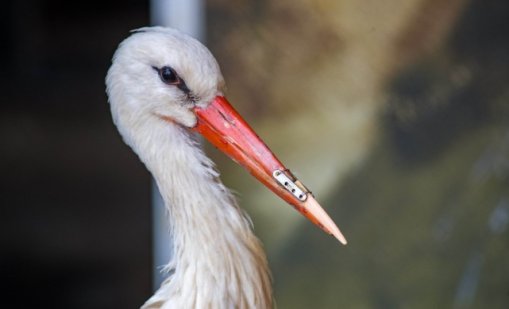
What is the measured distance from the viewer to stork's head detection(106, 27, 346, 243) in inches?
77.5

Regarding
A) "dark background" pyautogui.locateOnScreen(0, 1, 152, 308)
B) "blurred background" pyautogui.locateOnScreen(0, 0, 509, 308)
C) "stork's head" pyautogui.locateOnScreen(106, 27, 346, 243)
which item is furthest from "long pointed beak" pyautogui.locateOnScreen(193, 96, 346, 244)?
"dark background" pyautogui.locateOnScreen(0, 1, 152, 308)

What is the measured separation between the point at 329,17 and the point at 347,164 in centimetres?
52

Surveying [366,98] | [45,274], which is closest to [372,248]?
[366,98]

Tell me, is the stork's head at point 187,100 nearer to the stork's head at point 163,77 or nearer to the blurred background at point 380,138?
the stork's head at point 163,77

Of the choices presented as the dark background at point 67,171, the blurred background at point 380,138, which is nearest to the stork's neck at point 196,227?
the blurred background at point 380,138

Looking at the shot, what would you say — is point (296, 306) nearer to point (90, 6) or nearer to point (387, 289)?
point (387, 289)

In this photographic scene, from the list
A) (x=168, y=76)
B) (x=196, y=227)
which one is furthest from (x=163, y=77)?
(x=196, y=227)

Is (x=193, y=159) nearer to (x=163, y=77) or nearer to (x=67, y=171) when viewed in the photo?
(x=163, y=77)

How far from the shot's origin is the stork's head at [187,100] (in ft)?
6.46

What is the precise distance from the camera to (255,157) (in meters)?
1.99

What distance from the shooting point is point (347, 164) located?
3.51 m

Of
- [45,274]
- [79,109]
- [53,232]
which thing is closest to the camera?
[45,274]

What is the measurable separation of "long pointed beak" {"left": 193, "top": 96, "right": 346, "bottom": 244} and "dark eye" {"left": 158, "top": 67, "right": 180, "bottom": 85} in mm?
74

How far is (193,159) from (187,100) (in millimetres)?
127
